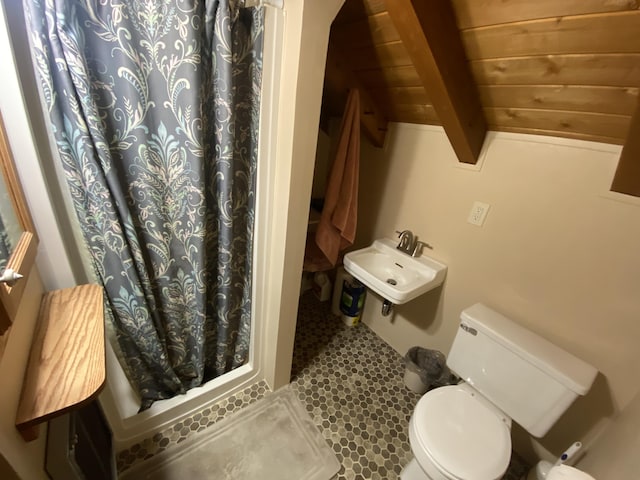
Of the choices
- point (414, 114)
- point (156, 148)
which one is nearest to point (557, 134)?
point (414, 114)

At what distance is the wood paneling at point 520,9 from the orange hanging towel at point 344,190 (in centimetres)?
64

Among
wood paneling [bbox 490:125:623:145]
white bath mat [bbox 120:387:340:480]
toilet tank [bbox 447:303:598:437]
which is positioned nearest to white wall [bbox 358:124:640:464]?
wood paneling [bbox 490:125:623:145]

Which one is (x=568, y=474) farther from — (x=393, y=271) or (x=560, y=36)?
(x=560, y=36)

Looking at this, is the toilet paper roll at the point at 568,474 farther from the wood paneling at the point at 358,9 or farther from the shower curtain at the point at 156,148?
the wood paneling at the point at 358,9

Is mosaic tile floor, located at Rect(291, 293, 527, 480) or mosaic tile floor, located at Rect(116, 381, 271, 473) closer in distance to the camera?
mosaic tile floor, located at Rect(116, 381, 271, 473)

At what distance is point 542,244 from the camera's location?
1.22 m

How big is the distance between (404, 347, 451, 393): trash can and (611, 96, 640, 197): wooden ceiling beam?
1212mm

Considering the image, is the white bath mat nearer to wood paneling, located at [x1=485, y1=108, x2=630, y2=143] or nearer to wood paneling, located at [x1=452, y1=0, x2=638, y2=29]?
wood paneling, located at [x1=485, y1=108, x2=630, y2=143]

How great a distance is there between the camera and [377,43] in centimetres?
124

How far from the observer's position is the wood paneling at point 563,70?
32.9 inches

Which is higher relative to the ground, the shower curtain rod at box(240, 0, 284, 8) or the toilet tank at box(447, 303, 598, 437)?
the shower curtain rod at box(240, 0, 284, 8)

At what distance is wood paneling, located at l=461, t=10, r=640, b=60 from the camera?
2.50 feet

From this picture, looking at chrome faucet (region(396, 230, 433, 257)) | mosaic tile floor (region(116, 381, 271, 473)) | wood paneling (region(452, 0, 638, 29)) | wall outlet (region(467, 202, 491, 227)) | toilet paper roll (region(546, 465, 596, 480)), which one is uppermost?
wood paneling (region(452, 0, 638, 29))

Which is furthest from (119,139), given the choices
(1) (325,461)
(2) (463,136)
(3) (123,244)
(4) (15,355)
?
(1) (325,461)
